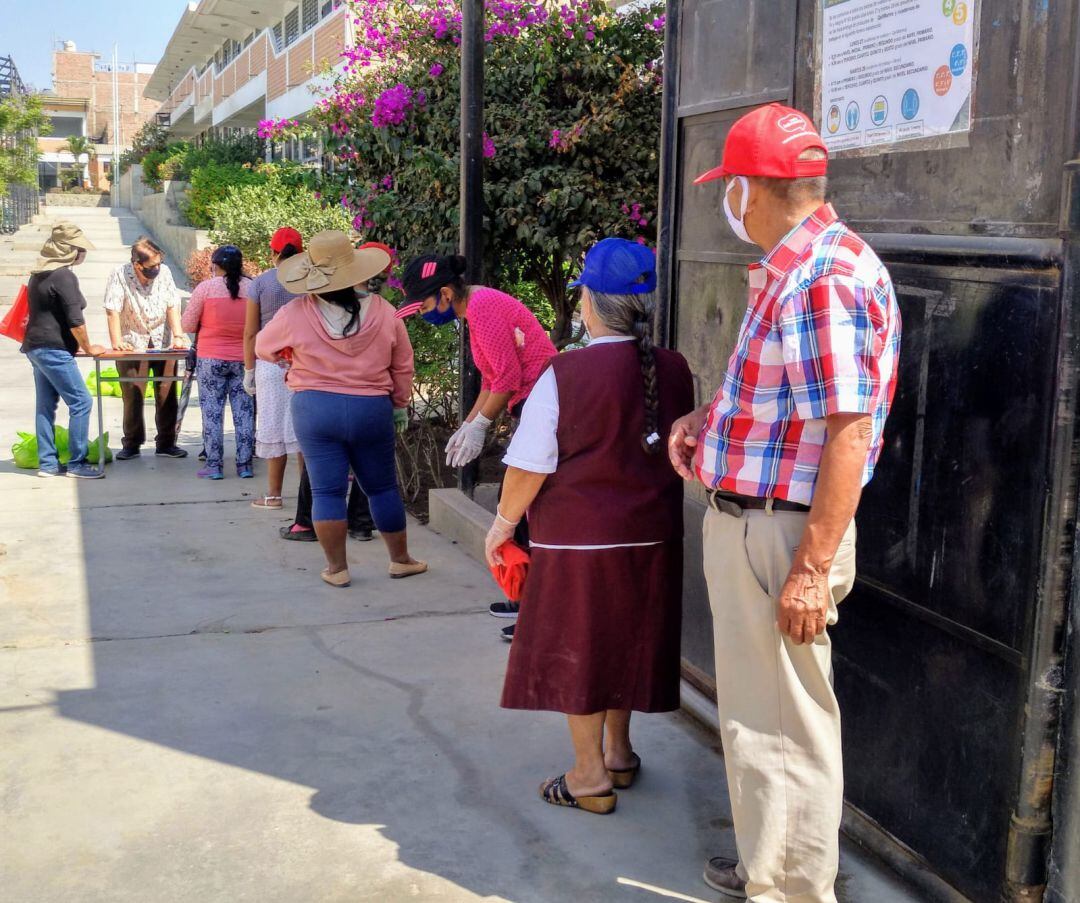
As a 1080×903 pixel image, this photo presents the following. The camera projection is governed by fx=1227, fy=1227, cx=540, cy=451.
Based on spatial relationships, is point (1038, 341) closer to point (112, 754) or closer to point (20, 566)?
point (112, 754)

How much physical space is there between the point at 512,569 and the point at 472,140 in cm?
372

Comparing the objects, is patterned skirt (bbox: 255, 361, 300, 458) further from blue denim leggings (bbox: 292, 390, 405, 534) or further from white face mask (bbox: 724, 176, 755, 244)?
white face mask (bbox: 724, 176, 755, 244)

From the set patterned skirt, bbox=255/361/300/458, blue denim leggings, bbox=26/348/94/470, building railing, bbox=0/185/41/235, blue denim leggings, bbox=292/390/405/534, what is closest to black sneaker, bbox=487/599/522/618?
blue denim leggings, bbox=292/390/405/534

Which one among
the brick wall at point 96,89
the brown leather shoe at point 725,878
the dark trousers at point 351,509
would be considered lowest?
the brown leather shoe at point 725,878

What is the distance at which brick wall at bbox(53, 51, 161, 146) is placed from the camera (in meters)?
103

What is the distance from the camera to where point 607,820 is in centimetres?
357

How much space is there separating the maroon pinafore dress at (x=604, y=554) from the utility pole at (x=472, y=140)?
335 cm

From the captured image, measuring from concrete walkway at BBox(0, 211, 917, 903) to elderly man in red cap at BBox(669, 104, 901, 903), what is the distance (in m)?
0.50

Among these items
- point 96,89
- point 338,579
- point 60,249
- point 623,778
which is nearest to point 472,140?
point 338,579

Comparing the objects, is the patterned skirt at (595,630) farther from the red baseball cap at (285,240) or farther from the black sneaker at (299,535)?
the red baseball cap at (285,240)

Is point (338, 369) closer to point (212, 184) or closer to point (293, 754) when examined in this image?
point (293, 754)

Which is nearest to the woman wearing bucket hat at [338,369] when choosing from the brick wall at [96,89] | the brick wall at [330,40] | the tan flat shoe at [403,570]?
the tan flat shoe at [403,570]

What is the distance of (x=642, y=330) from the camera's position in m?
3.37

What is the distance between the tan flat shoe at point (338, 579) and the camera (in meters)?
5.96
